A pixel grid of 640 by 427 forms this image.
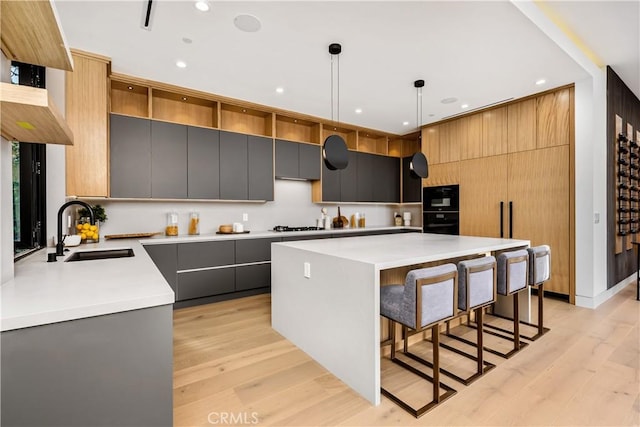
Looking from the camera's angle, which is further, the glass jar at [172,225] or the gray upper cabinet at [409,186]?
the gray upper cabinet at [409,186]

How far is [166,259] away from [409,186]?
4.51 metres

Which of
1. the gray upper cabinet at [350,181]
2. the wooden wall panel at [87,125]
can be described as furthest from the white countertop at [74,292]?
the gray upper cabinet at [350,181]

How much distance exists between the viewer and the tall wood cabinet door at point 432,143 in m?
5.32

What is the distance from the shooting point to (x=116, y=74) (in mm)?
3365

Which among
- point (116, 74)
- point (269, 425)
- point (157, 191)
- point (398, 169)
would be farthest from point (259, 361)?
point (398, 169)

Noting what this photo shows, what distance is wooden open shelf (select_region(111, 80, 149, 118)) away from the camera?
3.66 m

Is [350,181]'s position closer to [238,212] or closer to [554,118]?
[238,212]

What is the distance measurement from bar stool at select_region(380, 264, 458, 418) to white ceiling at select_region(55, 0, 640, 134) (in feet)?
6.33

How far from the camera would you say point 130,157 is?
11.6 feet

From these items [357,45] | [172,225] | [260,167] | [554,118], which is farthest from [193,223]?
[554,118]


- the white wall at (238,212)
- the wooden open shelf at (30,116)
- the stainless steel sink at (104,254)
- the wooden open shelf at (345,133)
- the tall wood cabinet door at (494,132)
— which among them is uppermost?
the wooden open shelf at (345,133)

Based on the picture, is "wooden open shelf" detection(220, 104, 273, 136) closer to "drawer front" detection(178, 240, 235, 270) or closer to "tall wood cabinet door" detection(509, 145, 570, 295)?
"drawer front" detection(178, 240, 235, 270)

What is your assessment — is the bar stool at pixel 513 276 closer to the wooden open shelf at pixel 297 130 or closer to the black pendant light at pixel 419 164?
the black pendant light at pixel 419 164

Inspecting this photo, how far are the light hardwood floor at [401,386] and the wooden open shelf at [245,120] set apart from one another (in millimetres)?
2913
